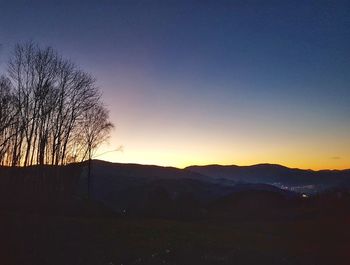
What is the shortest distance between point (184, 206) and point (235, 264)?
39.3 meters

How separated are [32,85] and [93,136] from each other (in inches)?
695

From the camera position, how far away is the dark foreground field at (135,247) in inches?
772

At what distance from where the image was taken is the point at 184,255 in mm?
20891

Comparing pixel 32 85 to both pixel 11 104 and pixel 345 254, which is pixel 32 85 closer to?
pixel 11 104

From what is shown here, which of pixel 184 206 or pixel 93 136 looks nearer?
pixel 184 206

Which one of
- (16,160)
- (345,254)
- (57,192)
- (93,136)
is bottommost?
(345,254)

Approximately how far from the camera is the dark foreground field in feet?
64.3

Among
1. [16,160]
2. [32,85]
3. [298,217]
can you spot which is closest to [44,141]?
[16,160]

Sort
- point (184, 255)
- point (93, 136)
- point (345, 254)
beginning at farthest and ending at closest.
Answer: point (93, 136) < point (345, 254) < point (184, 255)

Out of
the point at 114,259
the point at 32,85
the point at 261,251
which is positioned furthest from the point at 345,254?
the point at 32,85

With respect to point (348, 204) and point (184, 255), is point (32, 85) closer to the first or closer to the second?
point (184, 255)

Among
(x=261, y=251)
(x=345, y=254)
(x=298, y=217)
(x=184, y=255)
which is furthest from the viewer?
(x=298, y=217)

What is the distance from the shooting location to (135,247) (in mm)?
22828

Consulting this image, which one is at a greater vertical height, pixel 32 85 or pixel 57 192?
pixel 32 85
